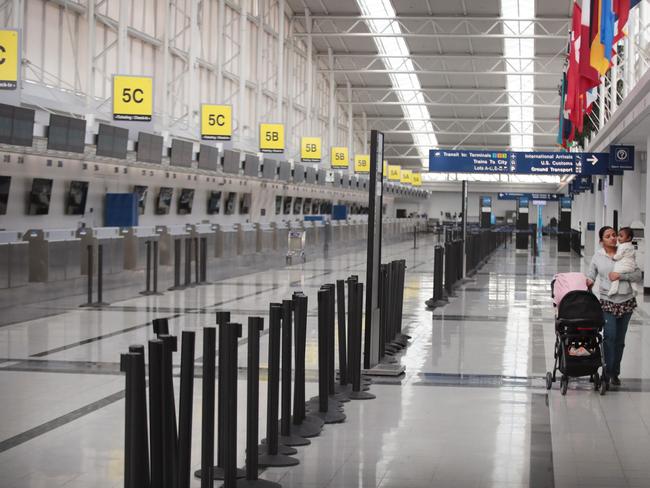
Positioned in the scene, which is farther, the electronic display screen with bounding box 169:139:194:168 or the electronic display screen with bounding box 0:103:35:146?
the electronic display screen with bounding box 169:139:194:168

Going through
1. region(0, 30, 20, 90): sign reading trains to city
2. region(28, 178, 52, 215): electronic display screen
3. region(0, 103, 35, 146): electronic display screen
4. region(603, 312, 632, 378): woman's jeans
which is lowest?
region(603, 312, 632, 378): woman's jeans

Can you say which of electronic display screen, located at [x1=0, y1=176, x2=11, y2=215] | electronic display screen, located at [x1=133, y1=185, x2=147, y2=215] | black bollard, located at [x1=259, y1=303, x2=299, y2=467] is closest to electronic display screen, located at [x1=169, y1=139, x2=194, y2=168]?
electronic display screen, located at [x1=133, y1=185, x2=147, y2=215]

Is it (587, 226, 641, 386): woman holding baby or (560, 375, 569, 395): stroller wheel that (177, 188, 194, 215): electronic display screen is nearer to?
(587, 226, 641, 386): woman holding baby

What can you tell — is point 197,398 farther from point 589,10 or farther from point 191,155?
point 191,155

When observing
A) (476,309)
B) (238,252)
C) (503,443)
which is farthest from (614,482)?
(238,252)

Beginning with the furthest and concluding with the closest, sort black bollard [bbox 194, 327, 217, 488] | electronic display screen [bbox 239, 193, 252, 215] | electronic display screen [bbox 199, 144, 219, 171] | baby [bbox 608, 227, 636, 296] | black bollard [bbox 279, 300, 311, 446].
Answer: electronic display screen [bbox 239, 193, 252, 215]
electronic display screen [bbox 199, 144, 219, 171]
baby [bbox 608, 227, 636, 296]
black bollard [bbox 279, 300, 311, 446]
black bollard [bbox 194, 327, 217, 488]

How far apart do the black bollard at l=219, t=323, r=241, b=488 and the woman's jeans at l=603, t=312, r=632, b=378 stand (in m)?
4.86

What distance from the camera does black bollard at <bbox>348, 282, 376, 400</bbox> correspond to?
8.46 metres

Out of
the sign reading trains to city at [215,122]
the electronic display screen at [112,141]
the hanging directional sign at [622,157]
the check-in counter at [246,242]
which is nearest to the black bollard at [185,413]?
the electronic display screen at [112,141]

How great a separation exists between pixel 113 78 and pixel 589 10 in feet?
43.4

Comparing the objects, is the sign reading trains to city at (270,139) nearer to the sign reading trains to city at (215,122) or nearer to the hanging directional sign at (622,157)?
the sign reading trains to city at (215,122)

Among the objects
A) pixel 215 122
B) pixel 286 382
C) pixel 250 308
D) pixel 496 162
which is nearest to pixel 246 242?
pixel 215 122

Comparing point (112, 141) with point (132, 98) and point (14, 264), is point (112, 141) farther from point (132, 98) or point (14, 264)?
point (14, 264)

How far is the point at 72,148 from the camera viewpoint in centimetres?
2311
